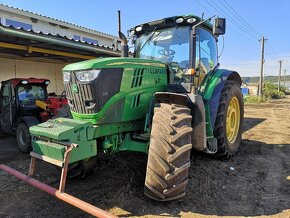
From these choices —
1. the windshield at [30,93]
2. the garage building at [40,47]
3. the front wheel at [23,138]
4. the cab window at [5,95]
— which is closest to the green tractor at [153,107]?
the garage building at [40,47]

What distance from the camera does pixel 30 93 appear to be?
324 inches

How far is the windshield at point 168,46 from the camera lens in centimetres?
465

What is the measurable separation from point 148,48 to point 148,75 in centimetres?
101

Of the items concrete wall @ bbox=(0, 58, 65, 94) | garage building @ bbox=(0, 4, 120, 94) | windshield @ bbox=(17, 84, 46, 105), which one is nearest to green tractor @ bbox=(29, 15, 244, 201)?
garage building @ bbox=(0, 4, 120, 94)

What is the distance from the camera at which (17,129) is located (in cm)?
716

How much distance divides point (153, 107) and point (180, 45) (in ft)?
4.04

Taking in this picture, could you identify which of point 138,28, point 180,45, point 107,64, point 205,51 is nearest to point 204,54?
point 205,51

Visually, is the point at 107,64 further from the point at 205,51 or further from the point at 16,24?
the point at 16,24

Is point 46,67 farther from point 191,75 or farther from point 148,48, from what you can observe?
point 191,75

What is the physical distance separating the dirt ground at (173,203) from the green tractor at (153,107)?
27cm

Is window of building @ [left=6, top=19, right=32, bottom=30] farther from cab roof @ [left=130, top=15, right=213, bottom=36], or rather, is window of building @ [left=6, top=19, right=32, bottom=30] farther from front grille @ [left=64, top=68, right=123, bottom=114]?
front grille @ [left=64, top=68, right=123, bottom=114]

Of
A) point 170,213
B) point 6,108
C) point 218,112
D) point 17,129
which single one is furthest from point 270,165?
point 6,108

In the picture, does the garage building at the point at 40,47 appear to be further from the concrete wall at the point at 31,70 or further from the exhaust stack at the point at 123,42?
the exhaust stack at the point at 123,42

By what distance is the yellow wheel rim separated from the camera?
580 centimetres
